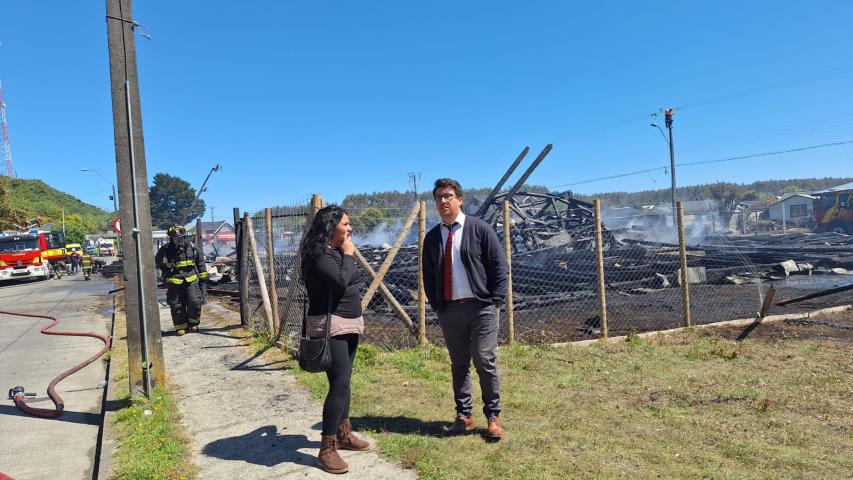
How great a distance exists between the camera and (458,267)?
3.88 m

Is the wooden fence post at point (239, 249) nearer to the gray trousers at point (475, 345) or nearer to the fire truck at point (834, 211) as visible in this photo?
the gray trousers at point (475, 345)

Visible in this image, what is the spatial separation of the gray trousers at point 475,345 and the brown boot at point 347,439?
2.51 ft

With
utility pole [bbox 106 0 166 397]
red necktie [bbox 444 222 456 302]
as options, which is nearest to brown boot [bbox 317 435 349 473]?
red necktie [bbox 444 222 456 302]

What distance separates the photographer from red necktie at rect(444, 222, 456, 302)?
390 cm

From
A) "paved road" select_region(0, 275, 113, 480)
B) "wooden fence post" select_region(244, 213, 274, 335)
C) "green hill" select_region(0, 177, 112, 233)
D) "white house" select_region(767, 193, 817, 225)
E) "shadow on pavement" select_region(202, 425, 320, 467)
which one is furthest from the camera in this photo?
"green hill" select_region(0, 177, 112, 233)

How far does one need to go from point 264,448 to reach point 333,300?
1.36 m

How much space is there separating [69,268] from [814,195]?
53529 millimetres

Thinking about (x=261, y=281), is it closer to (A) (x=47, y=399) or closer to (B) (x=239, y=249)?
(B) (x=239, y=249)

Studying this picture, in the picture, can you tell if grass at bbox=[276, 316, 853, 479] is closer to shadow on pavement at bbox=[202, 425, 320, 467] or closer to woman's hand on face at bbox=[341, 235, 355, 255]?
shadow on pavement at bbox=[202, 425, 320, 467]

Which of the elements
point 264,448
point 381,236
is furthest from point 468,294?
point 381,236

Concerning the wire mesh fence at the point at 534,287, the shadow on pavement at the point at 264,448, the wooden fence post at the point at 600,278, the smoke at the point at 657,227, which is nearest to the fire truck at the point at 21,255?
the wire mesh fence at the point at 534,287

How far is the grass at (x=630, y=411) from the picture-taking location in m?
3.42

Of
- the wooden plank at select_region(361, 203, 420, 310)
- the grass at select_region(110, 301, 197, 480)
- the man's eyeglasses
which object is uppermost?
the man's eyeglasses

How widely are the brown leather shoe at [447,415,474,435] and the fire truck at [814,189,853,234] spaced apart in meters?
41.4
